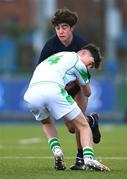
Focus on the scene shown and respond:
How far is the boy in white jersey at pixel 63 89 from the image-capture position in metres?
11.0

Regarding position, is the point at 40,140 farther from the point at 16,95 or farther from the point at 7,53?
the point at 7,53

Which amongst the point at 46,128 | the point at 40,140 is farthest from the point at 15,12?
the point at 46,128

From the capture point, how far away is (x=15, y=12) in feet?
254

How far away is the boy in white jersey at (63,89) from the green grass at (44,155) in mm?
456

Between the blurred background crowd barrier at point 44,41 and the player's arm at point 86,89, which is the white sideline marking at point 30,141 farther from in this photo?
the blurred background crowd barrier at point 44,41

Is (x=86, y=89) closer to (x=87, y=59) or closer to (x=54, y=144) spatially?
(x=87, y=59)

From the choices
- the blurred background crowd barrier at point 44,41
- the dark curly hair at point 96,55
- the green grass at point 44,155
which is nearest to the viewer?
the green grass at point 44,155

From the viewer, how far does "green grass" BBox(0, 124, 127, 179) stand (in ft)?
35.6

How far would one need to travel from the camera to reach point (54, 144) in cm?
1150

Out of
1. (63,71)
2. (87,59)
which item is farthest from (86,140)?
(87,59)

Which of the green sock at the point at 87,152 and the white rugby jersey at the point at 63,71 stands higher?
the white rugby jersey at the point at 63,71

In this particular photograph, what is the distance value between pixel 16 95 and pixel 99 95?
2474mm

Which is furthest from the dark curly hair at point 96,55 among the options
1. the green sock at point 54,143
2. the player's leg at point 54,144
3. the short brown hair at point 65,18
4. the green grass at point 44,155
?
the green grass at point 44,155

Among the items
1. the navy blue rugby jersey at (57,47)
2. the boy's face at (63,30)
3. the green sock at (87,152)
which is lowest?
the green sock at (87,152)
